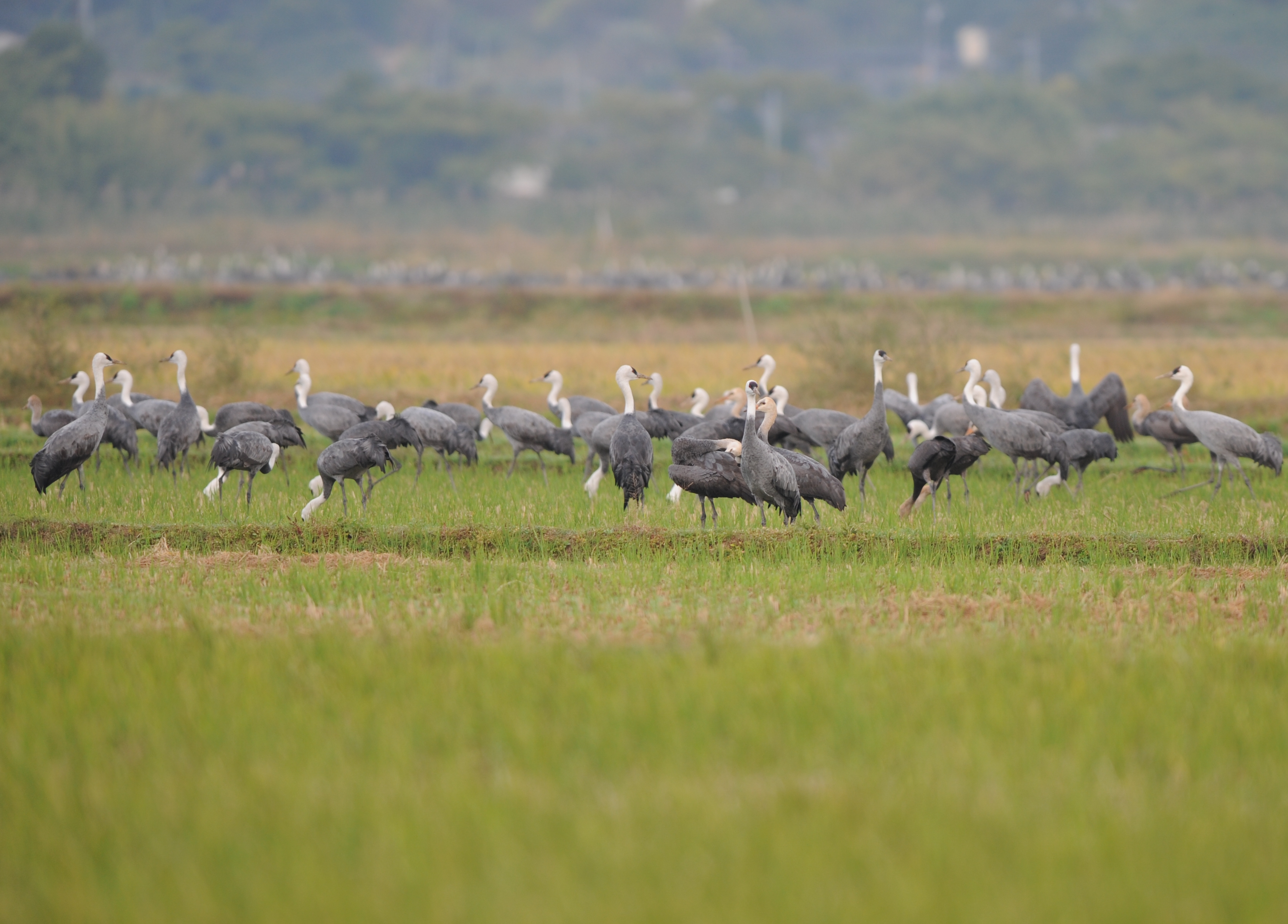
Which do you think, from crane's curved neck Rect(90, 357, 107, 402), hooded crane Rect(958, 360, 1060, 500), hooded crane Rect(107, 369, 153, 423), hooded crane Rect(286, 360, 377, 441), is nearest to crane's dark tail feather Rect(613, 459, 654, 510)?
hooded crane Rect(958, 360, 1060, 500)

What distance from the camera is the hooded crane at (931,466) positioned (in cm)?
1148

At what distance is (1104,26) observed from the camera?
105312 millimetres

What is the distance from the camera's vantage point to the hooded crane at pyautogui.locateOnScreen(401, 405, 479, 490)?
46.7 ft

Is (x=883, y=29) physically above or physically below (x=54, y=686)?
above

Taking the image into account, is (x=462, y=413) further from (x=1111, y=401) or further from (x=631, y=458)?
(x=1111, y=401)

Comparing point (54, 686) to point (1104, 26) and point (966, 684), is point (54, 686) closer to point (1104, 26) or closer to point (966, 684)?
point (966, 684)

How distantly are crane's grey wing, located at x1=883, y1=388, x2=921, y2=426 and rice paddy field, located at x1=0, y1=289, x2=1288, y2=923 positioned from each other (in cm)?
329

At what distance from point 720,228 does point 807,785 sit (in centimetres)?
6681

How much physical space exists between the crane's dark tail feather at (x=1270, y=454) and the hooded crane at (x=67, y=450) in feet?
34.5

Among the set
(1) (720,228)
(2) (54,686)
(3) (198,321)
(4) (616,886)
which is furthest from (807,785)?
(1) (720,228)

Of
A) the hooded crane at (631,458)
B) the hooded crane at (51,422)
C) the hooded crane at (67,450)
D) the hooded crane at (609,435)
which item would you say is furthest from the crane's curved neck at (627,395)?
the hooded crane at (51,422)

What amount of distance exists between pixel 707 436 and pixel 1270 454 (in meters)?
5.23

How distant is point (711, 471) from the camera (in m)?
11.3

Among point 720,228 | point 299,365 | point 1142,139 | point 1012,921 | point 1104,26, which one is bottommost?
point 1012,921
